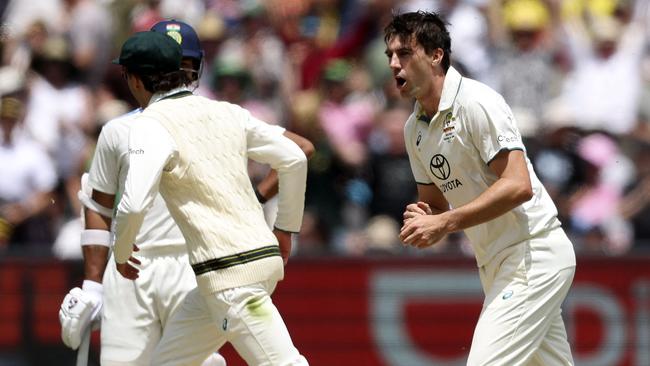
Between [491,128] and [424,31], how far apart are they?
1.89ft

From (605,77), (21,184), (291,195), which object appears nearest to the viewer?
(291,195)

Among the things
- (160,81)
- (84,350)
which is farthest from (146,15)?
(160,81)

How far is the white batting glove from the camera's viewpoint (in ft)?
22.6

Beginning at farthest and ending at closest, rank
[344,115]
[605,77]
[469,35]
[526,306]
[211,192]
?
[469,35]
[605,77]
[344,115]
[526,306]
[211,192]

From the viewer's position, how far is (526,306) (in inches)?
244

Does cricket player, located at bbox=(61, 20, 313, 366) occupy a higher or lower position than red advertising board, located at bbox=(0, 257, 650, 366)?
higher

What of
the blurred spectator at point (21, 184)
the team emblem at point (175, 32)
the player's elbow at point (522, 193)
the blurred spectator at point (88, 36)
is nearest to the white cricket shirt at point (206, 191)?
the team emblem at point (175, 32)

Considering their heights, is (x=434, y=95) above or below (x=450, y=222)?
above

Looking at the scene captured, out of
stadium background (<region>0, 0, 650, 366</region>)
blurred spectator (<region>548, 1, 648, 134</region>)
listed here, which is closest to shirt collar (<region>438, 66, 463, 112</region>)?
stadium background (<region>0, 0, 650, 366</region>)

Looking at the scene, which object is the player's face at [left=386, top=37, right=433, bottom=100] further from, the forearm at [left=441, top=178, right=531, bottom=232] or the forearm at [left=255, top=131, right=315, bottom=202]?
the forearm at [left=255, top=131, right=315, bottom=202]

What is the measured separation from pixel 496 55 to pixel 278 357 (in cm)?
626

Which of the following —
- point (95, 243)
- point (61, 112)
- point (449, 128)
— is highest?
point (449, 128)

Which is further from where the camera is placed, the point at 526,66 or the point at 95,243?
the point at 526,66

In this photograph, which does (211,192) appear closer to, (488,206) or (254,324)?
(254,324)
